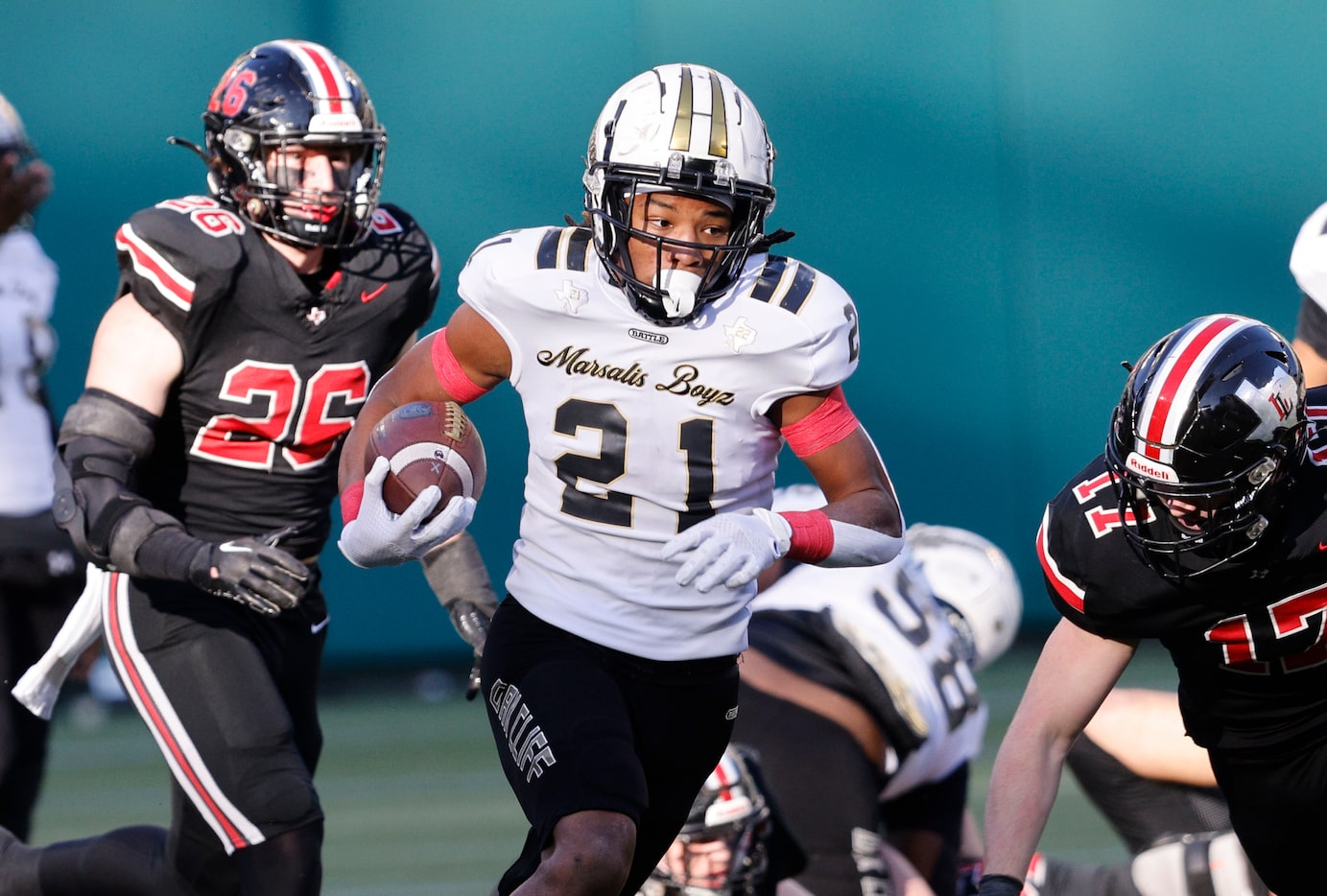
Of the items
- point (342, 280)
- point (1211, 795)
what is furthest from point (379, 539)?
point (1211, 795)

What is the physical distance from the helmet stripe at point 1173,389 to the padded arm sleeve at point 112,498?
69.5 inches

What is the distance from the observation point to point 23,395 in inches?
180

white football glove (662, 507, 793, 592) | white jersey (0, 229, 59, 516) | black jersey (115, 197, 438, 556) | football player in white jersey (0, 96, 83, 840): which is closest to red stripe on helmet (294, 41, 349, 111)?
black jersey (115, 197, 438, 556)

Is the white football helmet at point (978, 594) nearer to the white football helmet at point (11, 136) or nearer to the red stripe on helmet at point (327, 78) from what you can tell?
the red stripe on helmet at point (327, 78)

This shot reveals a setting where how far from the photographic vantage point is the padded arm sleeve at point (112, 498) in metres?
3.46

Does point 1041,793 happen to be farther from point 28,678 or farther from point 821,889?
point 28,678

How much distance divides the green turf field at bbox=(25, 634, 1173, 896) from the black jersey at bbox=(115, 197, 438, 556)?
1.48m

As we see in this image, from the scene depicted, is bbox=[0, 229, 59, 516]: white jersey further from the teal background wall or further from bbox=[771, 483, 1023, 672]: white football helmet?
the teal background wall

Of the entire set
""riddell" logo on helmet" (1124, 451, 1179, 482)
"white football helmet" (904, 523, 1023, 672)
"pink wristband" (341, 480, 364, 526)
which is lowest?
"white football helmet" (904, 523, 1023, 672)

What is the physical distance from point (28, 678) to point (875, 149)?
5211 millimetres

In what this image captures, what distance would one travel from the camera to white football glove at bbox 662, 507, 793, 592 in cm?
280

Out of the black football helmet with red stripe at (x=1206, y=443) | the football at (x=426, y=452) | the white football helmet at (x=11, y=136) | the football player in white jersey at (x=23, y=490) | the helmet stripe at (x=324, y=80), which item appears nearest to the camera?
the black football helmet with red stripe at (x=1206, y=443)

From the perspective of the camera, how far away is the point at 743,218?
3.21 meters

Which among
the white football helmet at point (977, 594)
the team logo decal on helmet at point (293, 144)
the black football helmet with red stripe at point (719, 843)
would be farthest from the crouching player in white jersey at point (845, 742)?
the team logo decal on helmet at point (293, 144)
